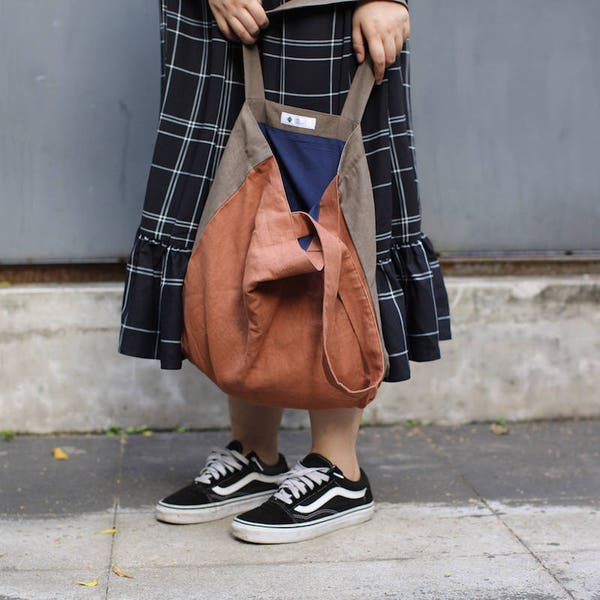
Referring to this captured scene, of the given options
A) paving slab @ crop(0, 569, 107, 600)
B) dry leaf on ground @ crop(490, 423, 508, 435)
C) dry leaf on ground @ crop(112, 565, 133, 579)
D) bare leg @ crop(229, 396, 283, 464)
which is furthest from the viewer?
dry leaf on ground @ crop(490, 423, 508, 435)

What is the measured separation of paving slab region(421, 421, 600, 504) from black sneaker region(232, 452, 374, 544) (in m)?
0.46

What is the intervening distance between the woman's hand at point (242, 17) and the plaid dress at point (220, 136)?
0.16 ft

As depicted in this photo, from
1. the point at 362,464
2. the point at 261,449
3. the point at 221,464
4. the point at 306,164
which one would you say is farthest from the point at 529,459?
the point at 306,164

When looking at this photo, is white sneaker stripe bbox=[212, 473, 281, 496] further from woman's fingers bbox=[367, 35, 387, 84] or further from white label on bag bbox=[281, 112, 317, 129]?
woman's fingers bbox=[367, 35, 387, 84]

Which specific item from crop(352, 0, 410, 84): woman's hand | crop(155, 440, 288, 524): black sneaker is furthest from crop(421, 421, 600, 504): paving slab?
crop(352, 0, 410, 84): woman's hand

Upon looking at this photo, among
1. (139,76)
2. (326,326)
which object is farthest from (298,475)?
(139,76)

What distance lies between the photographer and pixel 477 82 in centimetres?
354

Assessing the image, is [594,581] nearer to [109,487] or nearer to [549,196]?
[109,487]

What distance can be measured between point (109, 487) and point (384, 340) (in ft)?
3.25

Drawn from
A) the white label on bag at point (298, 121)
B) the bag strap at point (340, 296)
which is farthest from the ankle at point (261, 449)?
the white label on bag at point (298, 121)

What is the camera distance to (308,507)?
2.52 m

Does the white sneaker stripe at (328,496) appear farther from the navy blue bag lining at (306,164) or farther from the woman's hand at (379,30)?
the woman's hand at (379,30)

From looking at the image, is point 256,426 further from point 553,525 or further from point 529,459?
point 529,459

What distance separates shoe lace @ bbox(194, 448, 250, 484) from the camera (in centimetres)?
268
